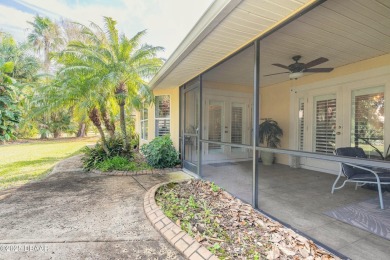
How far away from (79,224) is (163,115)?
4752mm

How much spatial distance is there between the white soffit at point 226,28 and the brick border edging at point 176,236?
8.35 feet

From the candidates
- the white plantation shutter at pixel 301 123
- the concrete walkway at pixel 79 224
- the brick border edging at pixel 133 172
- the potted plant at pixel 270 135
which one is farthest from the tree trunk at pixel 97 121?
the white plantation shutter at pixel 301 123

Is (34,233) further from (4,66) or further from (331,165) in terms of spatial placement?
(331,165)

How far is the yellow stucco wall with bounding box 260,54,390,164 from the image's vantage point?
4828 millimetres

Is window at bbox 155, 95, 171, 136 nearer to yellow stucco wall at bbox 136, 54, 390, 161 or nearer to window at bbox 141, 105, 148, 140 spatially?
yellow stucco wall at bbox 136, 54, 390, 161

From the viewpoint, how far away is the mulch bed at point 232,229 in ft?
6.47

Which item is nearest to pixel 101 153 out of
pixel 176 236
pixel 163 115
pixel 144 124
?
pixel 163 115

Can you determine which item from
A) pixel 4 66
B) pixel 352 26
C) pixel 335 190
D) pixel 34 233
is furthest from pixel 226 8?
Result: pixel 335 190

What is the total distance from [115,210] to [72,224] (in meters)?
0.59

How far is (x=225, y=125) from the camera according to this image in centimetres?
686

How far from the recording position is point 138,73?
600 centimetres

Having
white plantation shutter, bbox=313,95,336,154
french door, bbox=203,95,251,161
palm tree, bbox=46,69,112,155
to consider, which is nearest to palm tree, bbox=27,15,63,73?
palm tree, bbox=46,69,112,155

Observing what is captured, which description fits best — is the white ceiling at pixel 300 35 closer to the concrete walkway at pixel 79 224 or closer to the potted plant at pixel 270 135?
the potted plant at pixel 270 135

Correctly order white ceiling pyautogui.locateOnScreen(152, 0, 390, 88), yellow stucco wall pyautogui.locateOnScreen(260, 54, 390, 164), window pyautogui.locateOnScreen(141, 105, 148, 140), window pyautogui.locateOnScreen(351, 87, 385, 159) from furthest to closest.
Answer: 1. window pyautogui.locateOnScreen(141, 105, 148, 140)
2. yellow stucco wall pyautogui.locateOnScreen(260, 54, 390, 164)
3. window pyautogui.locateOnScreen(351, 87, 385, 159)
4. white ceiling pyautogui.locateOnScreen(152, 0, 390, 88)
